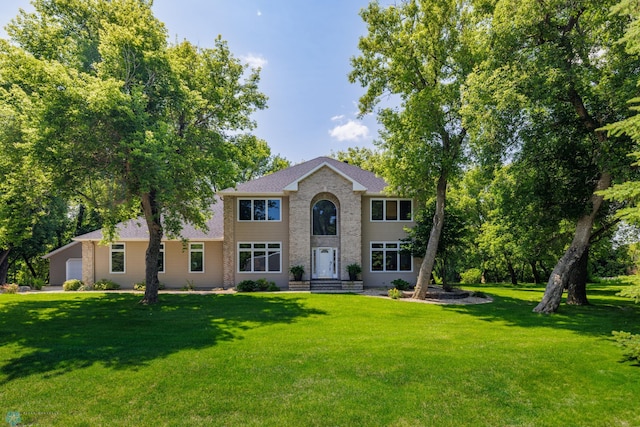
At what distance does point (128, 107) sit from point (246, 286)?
38.2 feet

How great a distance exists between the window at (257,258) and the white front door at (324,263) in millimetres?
2290

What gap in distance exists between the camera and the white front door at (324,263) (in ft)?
71.2

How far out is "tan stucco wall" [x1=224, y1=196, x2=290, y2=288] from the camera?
70.7ft

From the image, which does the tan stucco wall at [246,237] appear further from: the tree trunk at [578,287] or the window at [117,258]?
the tree trunk at [578,287]

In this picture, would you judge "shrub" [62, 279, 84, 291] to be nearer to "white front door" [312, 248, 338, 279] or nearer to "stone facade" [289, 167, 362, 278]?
"stone facade" [289, 167, 362, 278]

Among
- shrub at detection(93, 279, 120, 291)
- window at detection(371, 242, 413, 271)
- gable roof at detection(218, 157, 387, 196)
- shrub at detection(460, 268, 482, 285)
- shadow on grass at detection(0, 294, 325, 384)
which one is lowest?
shrub at detection(460, 268, 482, 285)

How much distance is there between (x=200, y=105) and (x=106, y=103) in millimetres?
4290

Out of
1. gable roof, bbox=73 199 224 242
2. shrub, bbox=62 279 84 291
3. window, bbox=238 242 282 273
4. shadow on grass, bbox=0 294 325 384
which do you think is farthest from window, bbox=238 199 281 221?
shrub, bbox=62 279 84 291

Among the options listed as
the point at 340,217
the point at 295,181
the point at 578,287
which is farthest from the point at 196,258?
the point at 578,287

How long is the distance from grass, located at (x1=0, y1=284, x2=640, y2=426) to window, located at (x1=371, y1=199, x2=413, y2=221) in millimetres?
10628

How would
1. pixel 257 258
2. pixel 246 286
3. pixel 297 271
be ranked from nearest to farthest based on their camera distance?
pixel 246 286
pixel 297 271
pixel 257 258

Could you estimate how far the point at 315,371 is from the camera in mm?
7004

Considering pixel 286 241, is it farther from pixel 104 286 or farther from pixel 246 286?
pixel 104 286

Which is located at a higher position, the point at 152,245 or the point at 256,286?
the point at 152,245
